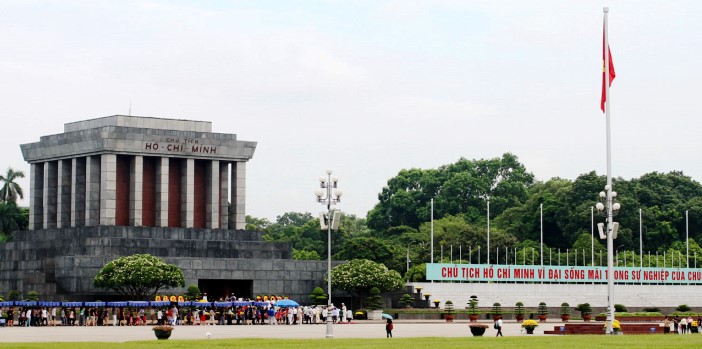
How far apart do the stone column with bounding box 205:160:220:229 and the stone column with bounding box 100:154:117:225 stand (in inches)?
296

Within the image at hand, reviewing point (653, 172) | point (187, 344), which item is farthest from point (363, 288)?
point (653, 172)

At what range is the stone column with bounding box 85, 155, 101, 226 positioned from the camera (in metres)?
97.0

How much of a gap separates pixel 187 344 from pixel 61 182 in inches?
2085

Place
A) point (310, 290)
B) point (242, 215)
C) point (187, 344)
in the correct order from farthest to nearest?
1. point (242, 215)
2. point (310, 290)
3. point (187, 344)

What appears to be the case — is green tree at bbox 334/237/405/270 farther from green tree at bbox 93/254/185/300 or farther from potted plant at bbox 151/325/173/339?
potted plant at bbox 151/325/173/339

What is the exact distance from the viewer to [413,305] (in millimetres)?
99250

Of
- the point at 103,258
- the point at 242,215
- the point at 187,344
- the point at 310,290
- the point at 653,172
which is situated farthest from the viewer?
the point at 653,172

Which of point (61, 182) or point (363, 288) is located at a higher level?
point (61, 182)

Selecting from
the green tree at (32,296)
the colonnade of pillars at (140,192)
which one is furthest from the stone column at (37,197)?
the green tree at (32,296)

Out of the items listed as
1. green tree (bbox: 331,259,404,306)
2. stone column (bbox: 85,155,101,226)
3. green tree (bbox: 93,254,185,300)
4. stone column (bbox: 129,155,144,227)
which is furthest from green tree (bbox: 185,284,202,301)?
stone column (bbox: 85,155,101,226)

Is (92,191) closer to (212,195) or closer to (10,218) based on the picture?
(212,195)

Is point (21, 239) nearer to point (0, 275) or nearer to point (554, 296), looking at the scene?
point (0, 275)

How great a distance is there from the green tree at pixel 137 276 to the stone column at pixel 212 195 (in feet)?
42.2

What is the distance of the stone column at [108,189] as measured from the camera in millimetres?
96438
